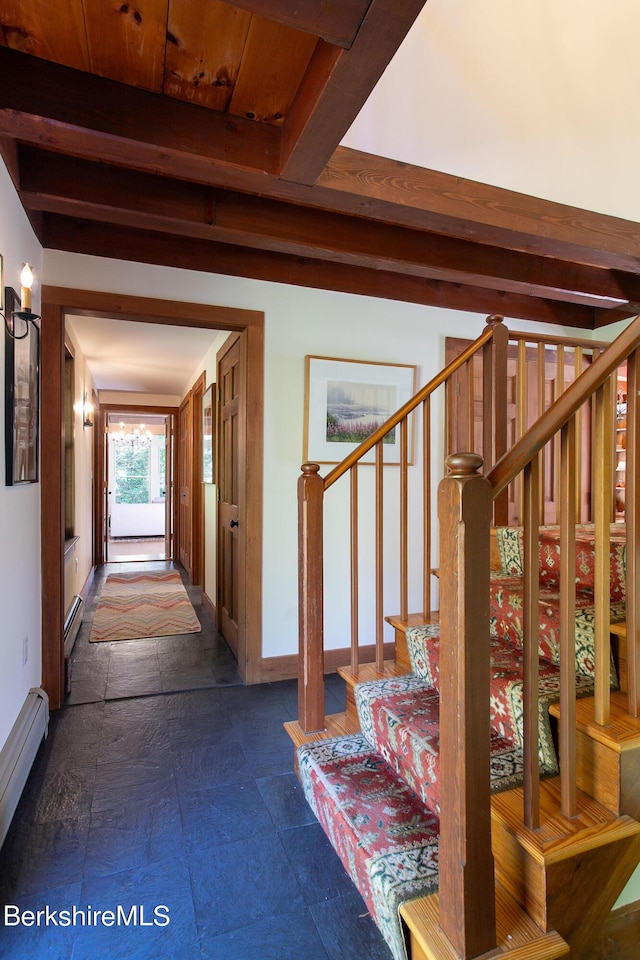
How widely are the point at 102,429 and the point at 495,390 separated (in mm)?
6455

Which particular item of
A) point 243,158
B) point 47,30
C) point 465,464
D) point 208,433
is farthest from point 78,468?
point 465,464

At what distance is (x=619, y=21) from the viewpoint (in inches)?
78.2

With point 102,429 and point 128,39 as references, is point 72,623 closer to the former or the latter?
point 128,39

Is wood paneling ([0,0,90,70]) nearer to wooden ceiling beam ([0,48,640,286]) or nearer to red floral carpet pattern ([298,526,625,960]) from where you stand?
wooden ceiling beam ([0,48,640,286])

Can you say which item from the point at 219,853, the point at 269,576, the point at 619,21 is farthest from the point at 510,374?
the point at 219,853

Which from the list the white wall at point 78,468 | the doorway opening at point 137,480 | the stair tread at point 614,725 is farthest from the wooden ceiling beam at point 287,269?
the doorway opening at point 137,480

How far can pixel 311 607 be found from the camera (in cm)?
206

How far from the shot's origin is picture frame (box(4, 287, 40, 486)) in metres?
1.99

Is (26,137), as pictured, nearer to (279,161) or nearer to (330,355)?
(279,161)

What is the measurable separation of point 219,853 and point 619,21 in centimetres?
346

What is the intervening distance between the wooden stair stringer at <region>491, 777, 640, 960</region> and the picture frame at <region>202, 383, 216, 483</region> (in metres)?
3.71

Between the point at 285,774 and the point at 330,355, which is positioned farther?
the point at 330,355

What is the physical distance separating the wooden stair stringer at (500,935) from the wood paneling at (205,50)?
7.88 feet

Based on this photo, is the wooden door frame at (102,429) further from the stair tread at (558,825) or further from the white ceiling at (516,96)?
the stair tread at (558,825)
